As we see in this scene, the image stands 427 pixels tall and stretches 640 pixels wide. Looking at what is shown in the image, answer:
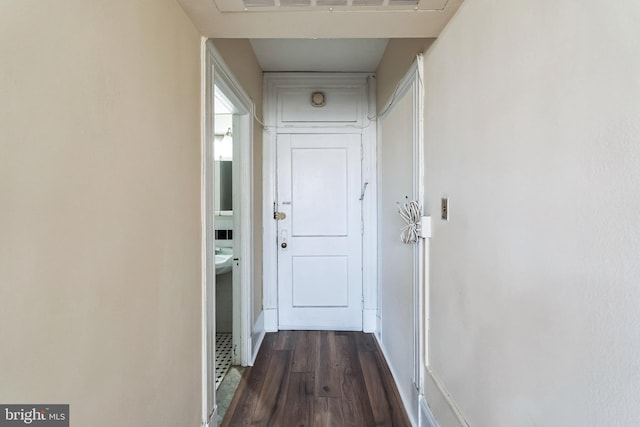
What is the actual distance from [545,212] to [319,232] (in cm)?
242

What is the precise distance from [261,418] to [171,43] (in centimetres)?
202

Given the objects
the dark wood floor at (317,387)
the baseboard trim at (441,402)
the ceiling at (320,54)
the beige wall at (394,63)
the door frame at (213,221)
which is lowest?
the dark wood floor at (317,387)

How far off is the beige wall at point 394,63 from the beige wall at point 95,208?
1.17 meters

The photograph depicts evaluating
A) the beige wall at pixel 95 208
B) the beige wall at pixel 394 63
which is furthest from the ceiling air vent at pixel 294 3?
the beige wall at pixel 394 63

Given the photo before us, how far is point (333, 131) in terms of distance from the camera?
307 centimetres

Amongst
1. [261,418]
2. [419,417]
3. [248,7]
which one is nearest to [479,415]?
[419,417]

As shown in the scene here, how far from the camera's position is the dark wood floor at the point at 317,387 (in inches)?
73.6

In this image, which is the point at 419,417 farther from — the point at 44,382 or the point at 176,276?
the point at 44,382

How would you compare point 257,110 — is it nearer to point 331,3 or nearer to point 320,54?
point 320,54

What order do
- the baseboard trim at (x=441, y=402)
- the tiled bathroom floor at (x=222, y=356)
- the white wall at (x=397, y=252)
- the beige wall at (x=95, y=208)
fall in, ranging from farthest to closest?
the tiled bathroom floor at (x=222, y=356), the white wall at (x=397, y=252), the baseboard trim at (x=441, y=402), the beige wall at (x=95, y=208)

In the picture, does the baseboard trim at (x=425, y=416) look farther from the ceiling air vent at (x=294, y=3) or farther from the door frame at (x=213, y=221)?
the ceiling air vent at (x=294, y=3)

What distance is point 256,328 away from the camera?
8.83 ft

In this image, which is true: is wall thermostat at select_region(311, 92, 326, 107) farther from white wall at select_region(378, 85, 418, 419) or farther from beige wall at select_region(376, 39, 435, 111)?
white wall at select_region(378, 85, 418, 419)

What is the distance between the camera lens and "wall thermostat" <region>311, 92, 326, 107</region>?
304 cm
